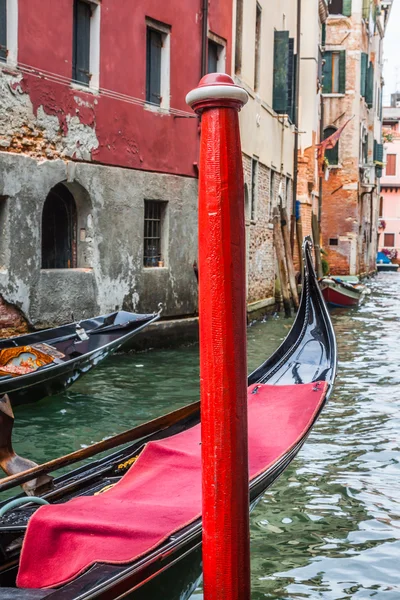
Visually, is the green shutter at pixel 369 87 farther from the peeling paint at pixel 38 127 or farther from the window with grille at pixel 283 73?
the peeling paint at pixel 38 127

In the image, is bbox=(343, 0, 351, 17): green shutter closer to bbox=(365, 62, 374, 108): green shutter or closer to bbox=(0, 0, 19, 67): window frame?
bbox=(365, 62, 374, 108): green shutter

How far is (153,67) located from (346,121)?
15628 millimetres

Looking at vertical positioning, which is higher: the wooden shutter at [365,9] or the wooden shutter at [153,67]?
the wooden shutter at [365,9]

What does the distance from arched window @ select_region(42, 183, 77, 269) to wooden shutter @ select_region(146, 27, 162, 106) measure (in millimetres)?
1684

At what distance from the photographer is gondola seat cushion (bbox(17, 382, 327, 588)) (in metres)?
2.44

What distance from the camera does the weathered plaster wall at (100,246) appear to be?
7.71 metres

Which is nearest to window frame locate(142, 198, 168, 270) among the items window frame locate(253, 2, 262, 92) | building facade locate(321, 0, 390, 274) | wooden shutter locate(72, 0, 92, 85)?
wooden shutter locate(72, 0, 92, 85)

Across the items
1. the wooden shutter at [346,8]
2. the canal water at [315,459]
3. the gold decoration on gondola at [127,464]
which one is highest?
the wooden shutter at [346,8]

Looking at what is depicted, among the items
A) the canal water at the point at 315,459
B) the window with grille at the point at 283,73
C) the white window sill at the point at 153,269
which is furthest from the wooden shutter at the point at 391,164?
the white window sill at the point at 153,269

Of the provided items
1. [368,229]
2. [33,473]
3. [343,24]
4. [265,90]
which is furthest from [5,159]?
[368,229]

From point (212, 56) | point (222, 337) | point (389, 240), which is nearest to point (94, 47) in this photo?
point (212, 56)

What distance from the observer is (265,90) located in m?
14.0

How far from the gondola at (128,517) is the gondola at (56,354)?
6.46ft

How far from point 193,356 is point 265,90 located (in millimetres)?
6236
